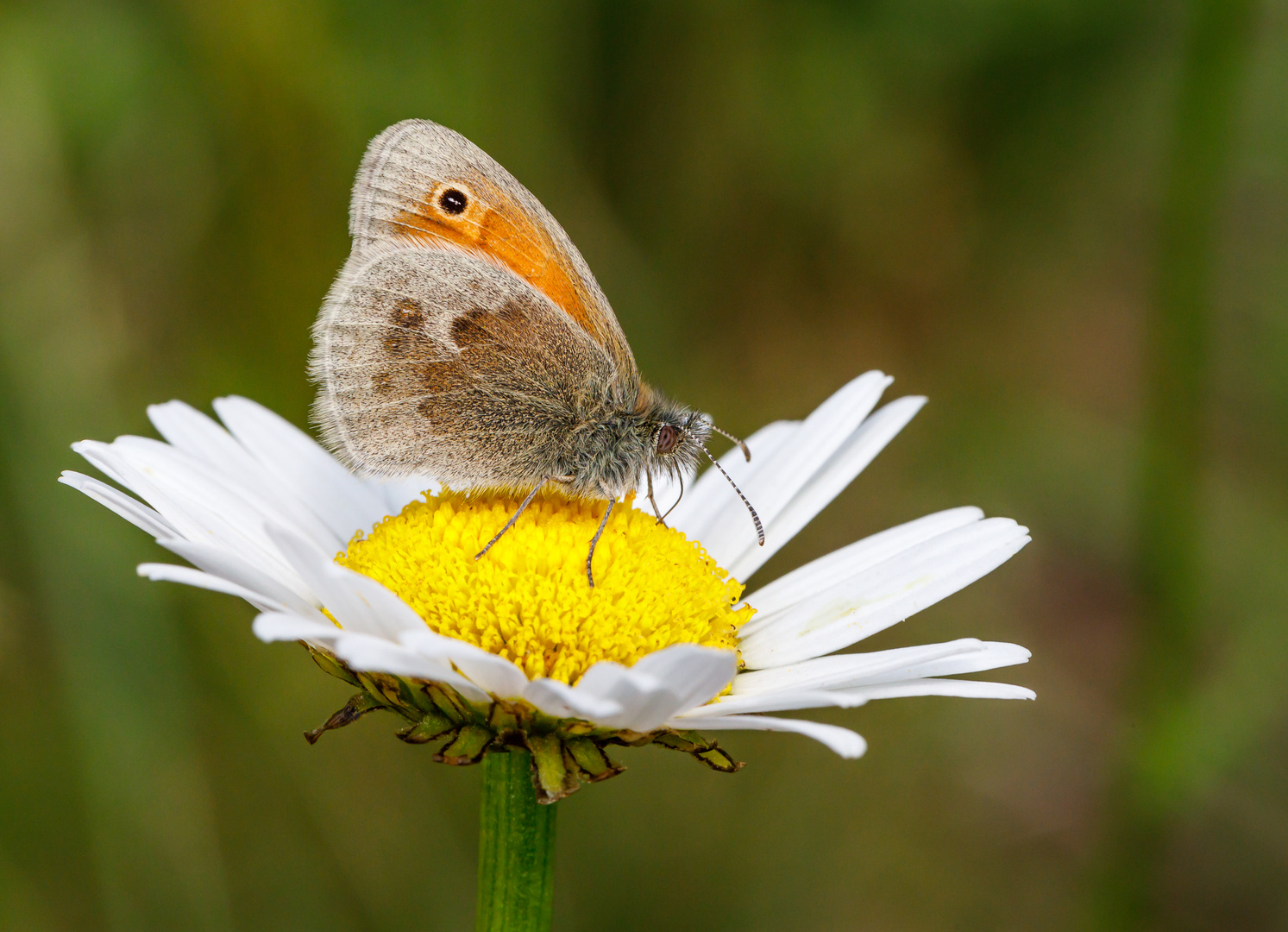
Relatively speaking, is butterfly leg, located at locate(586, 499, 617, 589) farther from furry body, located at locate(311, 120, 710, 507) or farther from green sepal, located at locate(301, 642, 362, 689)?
green sepal, located at locate(301, 642, 362, 689)

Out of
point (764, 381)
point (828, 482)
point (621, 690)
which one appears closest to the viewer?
point (621, 690)

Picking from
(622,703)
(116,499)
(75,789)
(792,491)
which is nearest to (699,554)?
(792,491)

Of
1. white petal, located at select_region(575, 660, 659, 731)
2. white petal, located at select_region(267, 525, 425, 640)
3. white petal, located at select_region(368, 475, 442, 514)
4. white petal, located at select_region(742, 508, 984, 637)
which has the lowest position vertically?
white petal, located at select_region(575, 660, 659, 731)

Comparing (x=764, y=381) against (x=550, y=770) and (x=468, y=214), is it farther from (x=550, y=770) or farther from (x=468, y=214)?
(x=550, y=770)

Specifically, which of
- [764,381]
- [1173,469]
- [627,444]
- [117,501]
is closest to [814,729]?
[627,444]

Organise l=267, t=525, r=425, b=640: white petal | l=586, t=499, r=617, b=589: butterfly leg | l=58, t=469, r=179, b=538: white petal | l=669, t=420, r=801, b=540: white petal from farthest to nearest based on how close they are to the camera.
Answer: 1. l=669, t=420, r=801, b=540: white petal
2. l=586, t=499, r=617, b=589: butterfly leg
3. l=58, t=469, r=179, b=538: white petal
4. l=267, t=525, r=425, b=640: white petal

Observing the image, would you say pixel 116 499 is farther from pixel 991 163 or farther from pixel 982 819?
pixel 991 163

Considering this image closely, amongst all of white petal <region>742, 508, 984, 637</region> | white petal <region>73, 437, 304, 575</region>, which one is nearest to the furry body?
white petal <region>73, 437, 304, 575</region>
